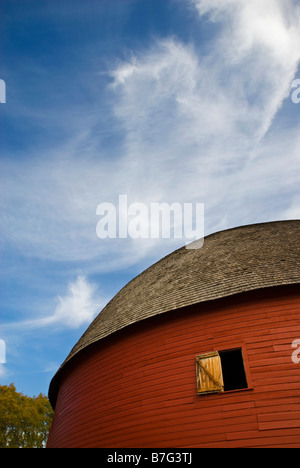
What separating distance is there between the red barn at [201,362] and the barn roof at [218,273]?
45mm

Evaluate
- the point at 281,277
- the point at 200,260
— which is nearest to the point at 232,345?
the point at 281,277

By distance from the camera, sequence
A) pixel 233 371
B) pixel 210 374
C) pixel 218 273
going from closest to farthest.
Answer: pixel 210 374 < pixel 218 273 < pixel 233 371

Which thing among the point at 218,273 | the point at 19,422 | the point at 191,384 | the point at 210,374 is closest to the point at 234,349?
the point at 210,374


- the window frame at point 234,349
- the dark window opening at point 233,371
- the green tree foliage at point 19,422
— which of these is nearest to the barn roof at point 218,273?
the window frame at point 234,349

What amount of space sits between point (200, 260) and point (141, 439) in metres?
5.49

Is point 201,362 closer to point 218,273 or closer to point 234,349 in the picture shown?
point 234,349

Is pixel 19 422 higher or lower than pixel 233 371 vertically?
lower

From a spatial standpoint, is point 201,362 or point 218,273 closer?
point 201,362

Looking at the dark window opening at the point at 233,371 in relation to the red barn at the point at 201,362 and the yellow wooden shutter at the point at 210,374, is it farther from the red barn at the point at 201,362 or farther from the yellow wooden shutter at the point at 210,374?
the yellow wooden shutter at the point at 210,374

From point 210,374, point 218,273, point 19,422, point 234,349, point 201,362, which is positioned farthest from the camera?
point 19,422

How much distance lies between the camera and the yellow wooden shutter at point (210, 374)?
22.7 feet

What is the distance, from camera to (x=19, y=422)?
2362cm

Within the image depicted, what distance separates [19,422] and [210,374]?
74.9 ft
